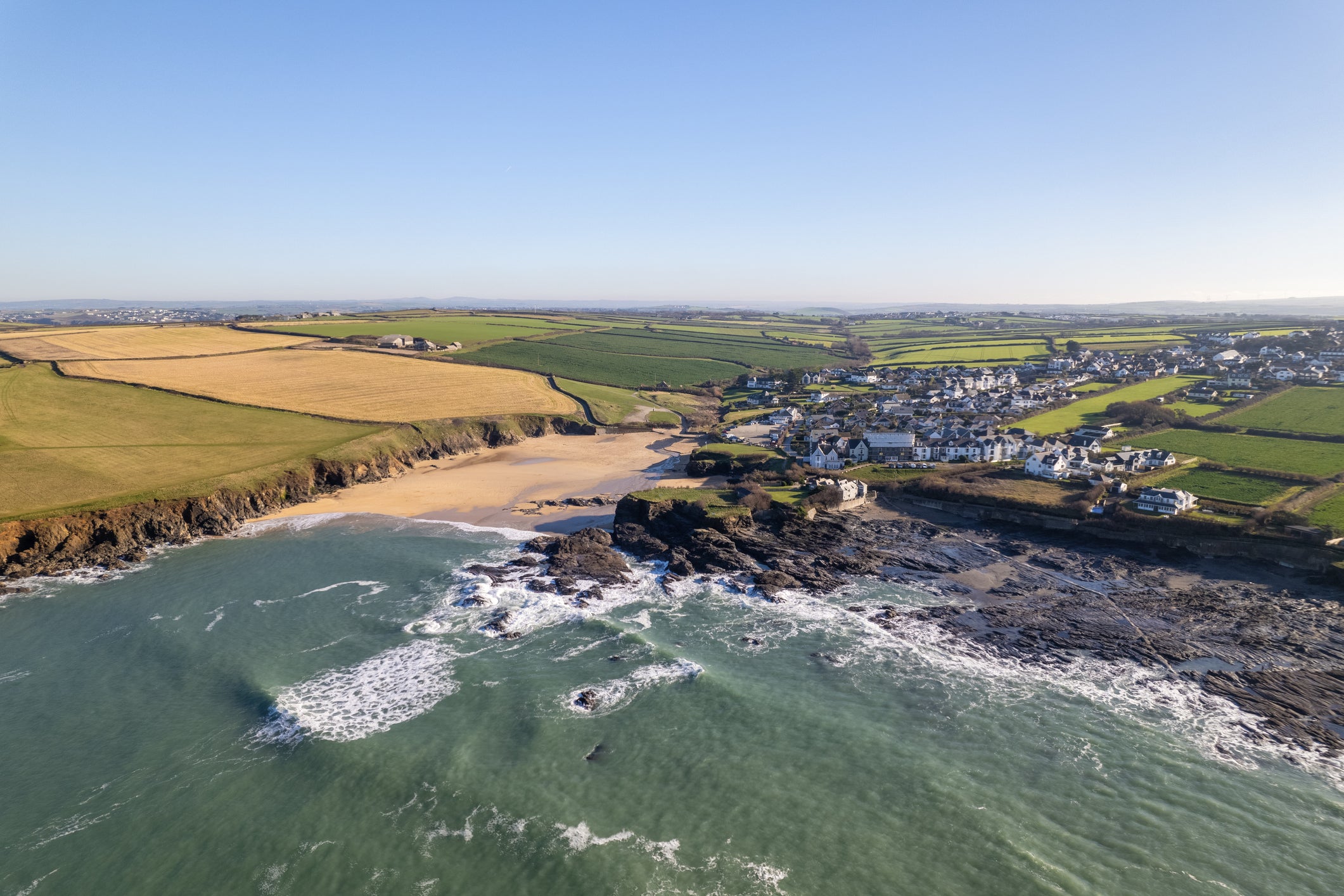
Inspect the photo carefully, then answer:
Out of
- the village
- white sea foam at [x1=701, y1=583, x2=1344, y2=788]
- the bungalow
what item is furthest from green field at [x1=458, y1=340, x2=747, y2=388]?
white sea foam at [x1=701, y1=583, x2=1344, y2=788]

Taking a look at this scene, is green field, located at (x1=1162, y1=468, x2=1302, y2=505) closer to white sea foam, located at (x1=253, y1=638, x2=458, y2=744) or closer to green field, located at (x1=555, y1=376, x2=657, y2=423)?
white sea foam, located at (x1=253, y1=638, x2=458, y2=744)

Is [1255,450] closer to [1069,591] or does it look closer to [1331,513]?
[1331,513]

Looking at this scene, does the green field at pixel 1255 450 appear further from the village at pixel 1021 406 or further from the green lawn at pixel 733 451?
the green lawn at pixel 733 451

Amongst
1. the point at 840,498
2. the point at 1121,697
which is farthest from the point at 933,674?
the point at 840,498

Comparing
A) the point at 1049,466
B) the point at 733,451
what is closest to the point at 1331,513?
the point at 1049,466

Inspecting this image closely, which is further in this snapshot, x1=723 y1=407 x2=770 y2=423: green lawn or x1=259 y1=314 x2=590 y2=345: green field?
x1=259 y1=314 x2=590 y2=345: green field

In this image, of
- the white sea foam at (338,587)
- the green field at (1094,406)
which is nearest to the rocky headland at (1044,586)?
the white sea foam at (338,587)
